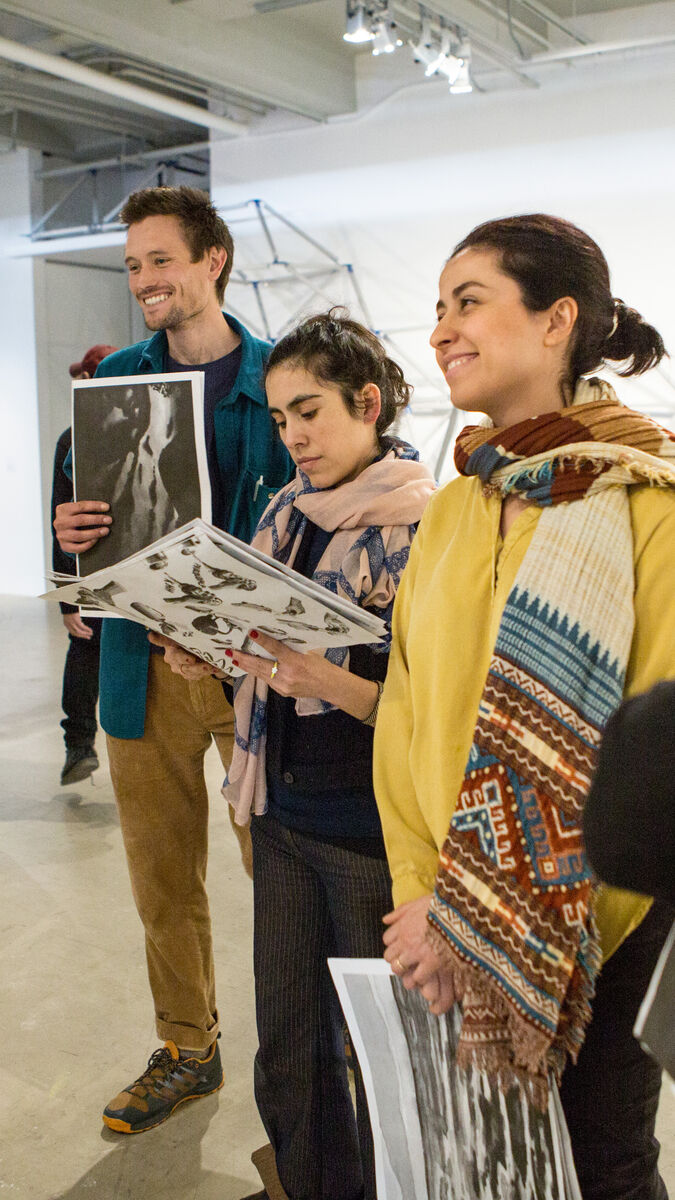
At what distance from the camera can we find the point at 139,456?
72.4 inches

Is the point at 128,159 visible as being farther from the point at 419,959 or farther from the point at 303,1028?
the point at 419,959

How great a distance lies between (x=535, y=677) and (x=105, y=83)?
6.90 metres

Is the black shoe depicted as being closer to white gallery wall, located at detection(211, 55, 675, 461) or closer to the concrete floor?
the concrete floor

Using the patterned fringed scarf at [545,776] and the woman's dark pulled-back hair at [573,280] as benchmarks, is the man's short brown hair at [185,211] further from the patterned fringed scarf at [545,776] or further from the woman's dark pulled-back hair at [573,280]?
the patterned fringed scarf at [545,776]

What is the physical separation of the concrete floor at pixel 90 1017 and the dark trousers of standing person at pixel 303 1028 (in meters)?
0.40

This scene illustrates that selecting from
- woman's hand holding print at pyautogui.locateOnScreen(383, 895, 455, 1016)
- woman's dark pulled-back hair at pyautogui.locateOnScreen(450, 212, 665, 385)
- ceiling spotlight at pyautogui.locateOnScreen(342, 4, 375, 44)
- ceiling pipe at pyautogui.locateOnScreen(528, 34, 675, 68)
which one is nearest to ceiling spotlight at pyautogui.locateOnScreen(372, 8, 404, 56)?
ceiling spotlight at pyautogui.locateOnScreen(342, 4, 375, 44)

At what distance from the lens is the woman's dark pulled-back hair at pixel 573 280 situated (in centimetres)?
118

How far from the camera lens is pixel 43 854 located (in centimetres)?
364

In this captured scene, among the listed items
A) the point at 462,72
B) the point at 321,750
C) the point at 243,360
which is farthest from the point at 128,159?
the point at 321,750

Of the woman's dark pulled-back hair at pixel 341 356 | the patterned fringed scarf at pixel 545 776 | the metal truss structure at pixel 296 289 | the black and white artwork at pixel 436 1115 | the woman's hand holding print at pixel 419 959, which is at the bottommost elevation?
the black and white artwork at pixel 436 1115

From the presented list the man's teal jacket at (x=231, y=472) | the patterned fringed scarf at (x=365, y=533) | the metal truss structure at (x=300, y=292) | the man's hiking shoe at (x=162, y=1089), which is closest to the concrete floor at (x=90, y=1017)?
the man's hiking shoe at (x=162, y=1089)

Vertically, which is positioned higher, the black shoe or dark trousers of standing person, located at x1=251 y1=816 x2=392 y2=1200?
dark trousers of standing person, located at x1=251 y1=816 x2=392 y2=1200

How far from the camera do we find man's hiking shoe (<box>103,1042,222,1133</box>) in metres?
2.17

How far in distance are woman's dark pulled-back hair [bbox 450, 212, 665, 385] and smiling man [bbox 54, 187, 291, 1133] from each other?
842 mm
